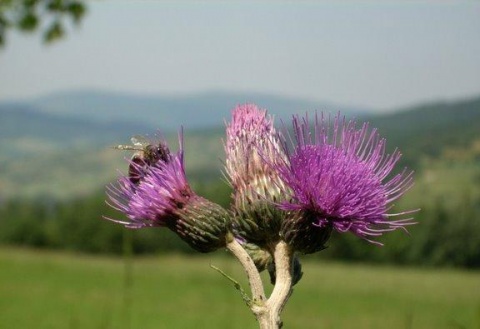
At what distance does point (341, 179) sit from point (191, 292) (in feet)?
284

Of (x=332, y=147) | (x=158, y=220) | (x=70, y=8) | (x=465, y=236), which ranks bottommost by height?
(x=465, y=236)

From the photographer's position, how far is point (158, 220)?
2.77 m

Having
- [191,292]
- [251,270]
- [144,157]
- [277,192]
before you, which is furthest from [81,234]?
[251,270]

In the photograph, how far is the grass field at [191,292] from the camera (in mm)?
64438

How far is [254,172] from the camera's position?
2.82 meters

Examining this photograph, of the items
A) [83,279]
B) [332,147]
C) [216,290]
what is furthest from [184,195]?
[83,279]

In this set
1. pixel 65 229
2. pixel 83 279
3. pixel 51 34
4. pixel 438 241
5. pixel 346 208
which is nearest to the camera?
pixel 346 208

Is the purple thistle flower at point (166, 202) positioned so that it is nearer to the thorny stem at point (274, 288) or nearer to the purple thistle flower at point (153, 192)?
the purple thistle flower at point (153, 192)

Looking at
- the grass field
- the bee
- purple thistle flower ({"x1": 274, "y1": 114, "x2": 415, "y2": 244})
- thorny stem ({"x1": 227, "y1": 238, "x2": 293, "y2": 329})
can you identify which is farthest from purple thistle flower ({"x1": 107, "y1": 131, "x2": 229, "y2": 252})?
the grass field

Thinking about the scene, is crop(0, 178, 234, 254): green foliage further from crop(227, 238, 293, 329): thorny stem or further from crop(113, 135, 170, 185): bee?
crop(227, 238, 293, 329): thorny stem

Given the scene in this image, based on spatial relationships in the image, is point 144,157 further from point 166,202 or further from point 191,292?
point 191,292

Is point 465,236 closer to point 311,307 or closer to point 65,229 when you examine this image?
point 311,307

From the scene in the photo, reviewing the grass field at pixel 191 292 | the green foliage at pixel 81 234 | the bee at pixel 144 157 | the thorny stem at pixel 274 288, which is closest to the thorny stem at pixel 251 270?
the thorny stem at pixel 274 288

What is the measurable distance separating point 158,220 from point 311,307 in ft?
252
